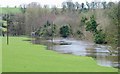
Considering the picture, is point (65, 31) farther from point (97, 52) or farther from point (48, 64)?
point (48, 64)

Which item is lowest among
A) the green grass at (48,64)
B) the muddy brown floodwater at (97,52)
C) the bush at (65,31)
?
the muddy brown floodwater at (97,52)

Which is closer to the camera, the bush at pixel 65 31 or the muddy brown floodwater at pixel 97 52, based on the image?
the muddy brown floodwater at pixel 97 52

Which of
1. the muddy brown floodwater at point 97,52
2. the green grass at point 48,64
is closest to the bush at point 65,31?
the muddy brown floodwater at point 97,52

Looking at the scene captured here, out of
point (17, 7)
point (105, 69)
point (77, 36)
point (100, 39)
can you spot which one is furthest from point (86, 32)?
point (105, 69)

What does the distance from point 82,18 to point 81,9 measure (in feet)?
15.6

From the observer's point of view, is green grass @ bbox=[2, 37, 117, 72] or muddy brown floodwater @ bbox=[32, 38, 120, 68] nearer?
green grass @ bbox=[2, 37, 117, 72]

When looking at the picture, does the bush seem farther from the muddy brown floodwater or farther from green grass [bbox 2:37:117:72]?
green grass [bbox 2:37:117:72]

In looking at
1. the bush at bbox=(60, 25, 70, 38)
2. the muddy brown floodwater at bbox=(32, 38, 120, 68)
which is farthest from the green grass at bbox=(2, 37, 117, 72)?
the bush at bbox=(60, 25, 70, 38)

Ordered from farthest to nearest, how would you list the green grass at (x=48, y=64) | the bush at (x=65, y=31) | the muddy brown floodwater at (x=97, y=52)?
the bush at (x=65, y=31)
the muddy brown floodwater at (x=97, y=52)
the green grass at (x=48, y=64)

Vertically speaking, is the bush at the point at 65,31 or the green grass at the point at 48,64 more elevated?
the bush at the point at 65,31

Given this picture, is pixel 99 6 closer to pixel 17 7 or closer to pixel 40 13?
pixel 40 13

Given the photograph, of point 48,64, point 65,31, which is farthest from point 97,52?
point 65,31

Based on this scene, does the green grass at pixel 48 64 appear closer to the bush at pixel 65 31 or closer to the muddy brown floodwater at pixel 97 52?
the muddy brown floodwater at pixel 97 52

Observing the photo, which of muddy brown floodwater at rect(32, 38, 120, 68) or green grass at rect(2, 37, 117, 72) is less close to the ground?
green grass at rect(2, 37, 117, 72)
